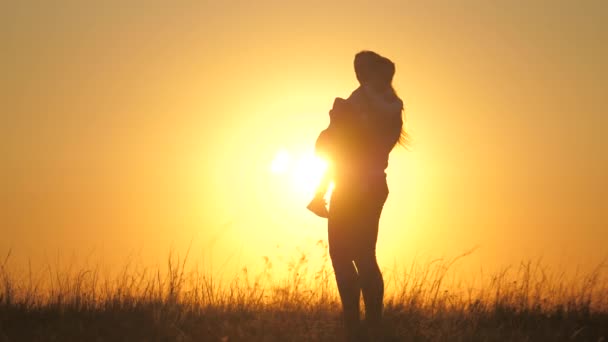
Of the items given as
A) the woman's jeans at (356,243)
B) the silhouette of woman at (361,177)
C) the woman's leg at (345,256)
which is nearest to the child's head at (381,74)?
the silhouette of woman at (361,177)

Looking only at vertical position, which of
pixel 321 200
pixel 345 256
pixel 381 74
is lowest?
pixel 345 256

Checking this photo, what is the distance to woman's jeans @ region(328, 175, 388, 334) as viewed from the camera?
18.0 ft

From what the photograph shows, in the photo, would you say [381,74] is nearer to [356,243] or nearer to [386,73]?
[386,73]

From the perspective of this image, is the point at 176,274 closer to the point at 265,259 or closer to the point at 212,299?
the point at 212,299

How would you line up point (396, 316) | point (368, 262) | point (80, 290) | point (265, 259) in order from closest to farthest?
point (368, 262), point (396, 316), point (80, 290), point (265, 259)

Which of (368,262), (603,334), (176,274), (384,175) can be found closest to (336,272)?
(368,262)

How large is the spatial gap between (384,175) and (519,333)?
1.77m

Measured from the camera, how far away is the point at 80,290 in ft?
23.1

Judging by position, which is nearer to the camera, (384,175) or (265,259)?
(384,175)

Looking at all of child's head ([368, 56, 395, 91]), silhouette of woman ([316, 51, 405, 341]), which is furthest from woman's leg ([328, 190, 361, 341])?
child's head ([368, 56, 395, 91])

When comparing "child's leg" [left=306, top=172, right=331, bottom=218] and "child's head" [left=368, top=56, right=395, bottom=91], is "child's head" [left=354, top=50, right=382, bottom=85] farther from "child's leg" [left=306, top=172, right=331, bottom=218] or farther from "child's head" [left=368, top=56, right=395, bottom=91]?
"child's leg" [left=306, top=172, right=331, bottom=218]

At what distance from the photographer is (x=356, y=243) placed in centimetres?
549

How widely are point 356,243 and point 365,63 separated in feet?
4.13

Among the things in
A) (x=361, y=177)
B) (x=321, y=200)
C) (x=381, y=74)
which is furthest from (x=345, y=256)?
(x=381, y=74)
